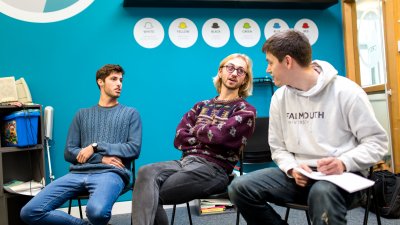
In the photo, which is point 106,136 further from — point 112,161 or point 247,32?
point 247,32

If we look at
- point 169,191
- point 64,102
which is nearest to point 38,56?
point 64,102

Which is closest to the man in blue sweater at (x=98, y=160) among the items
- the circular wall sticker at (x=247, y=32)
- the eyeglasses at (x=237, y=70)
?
the eyeglasses at (x=237, y=70)

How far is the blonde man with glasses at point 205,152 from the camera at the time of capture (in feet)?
5.97

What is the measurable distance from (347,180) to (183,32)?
8.03 ft

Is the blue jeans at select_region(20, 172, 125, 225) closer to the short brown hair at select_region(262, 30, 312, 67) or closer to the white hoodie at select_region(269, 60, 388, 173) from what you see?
the white hoodie at select_region(269, 60, 388, 173)

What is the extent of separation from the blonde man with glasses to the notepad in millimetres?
556

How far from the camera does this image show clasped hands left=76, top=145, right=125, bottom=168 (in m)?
2.29

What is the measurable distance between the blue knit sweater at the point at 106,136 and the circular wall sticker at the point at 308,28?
2.15 meters

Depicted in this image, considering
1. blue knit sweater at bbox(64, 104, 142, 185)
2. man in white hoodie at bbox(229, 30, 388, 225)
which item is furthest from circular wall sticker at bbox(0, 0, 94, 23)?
man in white hoodie at bbox(229, 30, 388, 225)

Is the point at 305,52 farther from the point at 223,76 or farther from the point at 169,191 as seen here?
the point at 169,191

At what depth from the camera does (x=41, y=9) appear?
325 cm

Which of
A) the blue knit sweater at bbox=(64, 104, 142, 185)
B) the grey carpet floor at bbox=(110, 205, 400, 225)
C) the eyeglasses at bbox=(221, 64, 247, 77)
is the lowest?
the grey carpet floor at bbox=(110, 205, 400, 225)

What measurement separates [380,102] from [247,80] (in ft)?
5.91

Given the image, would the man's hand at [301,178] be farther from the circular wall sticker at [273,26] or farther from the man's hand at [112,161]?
the circular wall sticker at [273,26]
